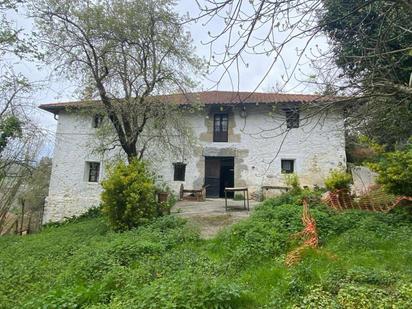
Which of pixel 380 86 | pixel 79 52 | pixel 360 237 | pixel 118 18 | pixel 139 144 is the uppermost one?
pixel 118 18

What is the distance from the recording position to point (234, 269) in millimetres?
5203

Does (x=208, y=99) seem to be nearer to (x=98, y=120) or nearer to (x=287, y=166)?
(x=287, y=166)

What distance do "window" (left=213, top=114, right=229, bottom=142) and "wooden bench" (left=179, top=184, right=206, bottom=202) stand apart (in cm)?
278

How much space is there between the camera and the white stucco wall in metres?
16.4

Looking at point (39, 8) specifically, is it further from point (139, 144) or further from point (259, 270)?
point (259, 270)

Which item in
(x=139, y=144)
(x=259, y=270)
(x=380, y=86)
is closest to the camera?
(x=380, y=86)

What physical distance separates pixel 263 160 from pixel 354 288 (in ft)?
43.2

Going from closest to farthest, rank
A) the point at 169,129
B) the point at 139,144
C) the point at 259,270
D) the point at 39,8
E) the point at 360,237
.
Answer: the point at 259,270 → the point at 360,237 → the point at 39,8 → the point at 169,129 → the point at 139,144

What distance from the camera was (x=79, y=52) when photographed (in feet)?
38.7

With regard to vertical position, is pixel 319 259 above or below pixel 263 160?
below

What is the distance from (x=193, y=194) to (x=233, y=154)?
2947mm

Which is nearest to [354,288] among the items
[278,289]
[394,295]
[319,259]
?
[394,295]

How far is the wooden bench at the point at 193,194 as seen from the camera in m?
15.8

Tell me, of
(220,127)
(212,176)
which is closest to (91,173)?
(212,176)
